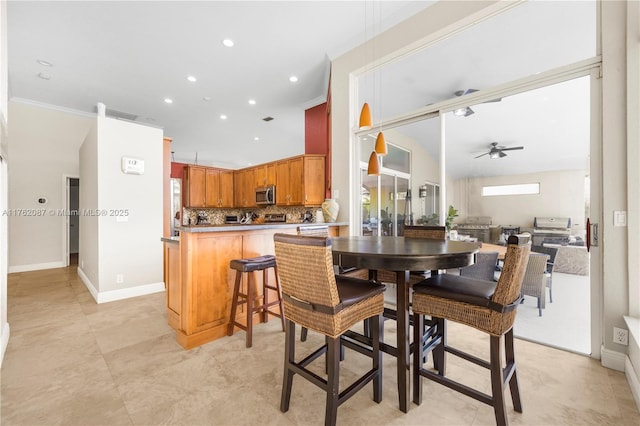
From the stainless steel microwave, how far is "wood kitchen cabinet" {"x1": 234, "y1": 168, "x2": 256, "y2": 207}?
28 cm

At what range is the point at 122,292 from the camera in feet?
12.6

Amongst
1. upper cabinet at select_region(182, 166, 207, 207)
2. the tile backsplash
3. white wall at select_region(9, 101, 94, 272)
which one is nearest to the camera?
white wall at select_region(9, 101, 94, 272)

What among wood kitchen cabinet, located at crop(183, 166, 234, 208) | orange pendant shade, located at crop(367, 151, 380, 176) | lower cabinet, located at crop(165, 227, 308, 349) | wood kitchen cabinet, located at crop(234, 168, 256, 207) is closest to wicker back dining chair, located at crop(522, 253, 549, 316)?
orange pendant shade, located at crop(367, 151, 380, 176)

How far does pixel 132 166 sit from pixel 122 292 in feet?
5.80

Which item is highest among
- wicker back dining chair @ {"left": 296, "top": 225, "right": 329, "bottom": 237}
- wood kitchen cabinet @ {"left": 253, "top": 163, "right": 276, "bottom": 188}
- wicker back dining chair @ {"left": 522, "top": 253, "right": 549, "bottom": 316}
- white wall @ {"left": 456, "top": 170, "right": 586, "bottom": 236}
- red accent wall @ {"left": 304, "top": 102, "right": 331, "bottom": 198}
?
red accent wall @ {"left": 304, "top": 102, "right": 331, "bottom": 198}

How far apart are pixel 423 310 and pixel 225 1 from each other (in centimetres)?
353

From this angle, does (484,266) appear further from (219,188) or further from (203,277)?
(219,188)

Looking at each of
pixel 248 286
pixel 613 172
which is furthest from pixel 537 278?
pixel 248 286

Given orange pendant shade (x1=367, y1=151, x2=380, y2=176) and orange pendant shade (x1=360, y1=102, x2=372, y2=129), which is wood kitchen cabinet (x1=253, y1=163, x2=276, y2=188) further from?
orange pendant shade (x1=360, y1=102, x2=372, y2=129)

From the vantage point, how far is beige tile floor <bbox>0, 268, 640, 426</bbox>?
1582mm

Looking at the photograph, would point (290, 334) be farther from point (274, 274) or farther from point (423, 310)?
point (274, 274)

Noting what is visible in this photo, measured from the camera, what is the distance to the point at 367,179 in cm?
417

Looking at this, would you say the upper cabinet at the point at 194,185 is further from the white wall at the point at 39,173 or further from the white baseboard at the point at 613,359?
the white baseboard at the point at 613,359

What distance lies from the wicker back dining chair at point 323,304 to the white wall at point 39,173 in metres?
6.65
